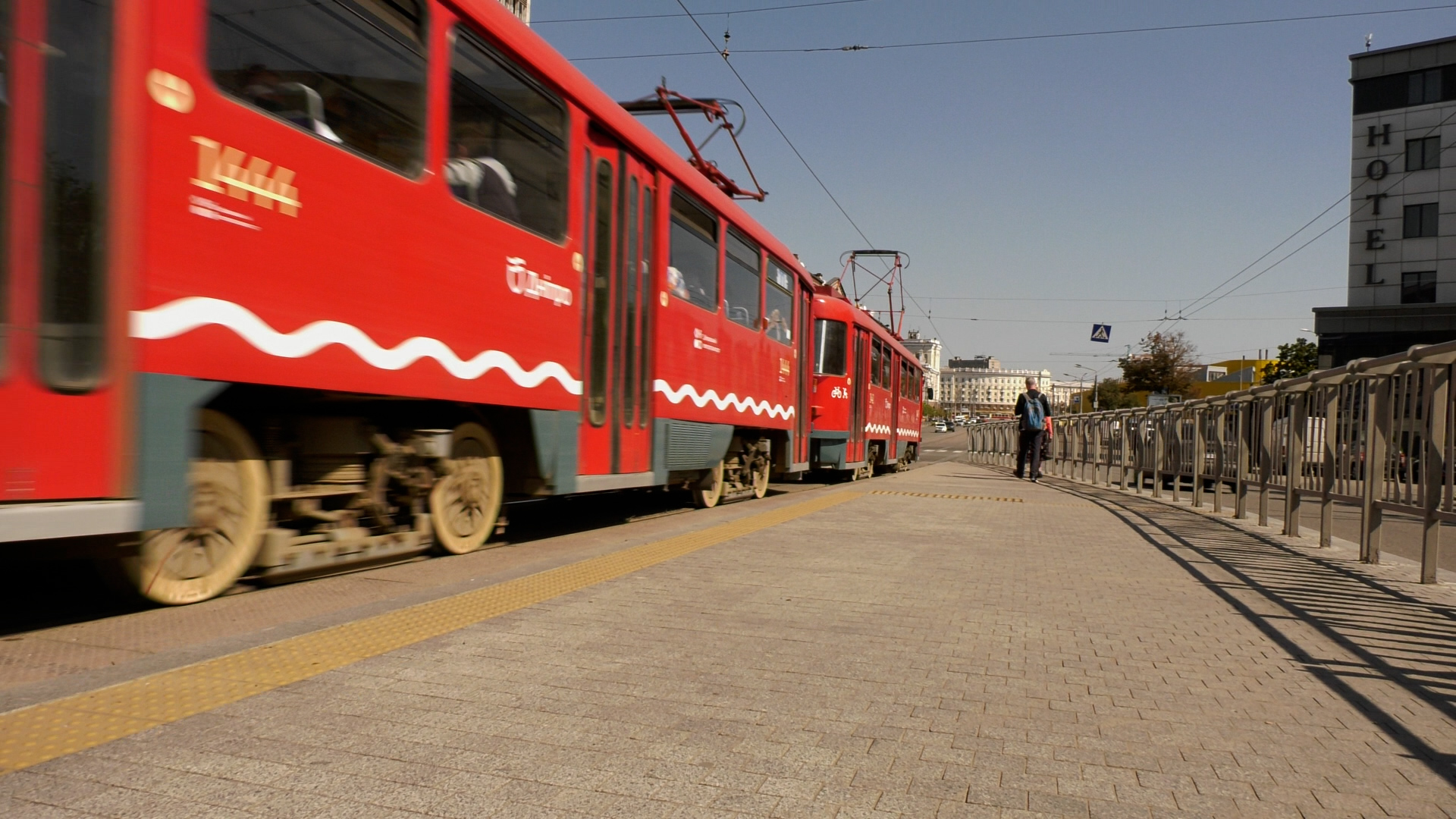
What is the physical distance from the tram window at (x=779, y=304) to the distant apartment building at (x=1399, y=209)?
37.0 meters

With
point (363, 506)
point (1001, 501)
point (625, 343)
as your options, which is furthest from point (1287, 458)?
point (363, 506)

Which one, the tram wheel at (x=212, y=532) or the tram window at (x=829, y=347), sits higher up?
the tram window at (x=829, y=347)

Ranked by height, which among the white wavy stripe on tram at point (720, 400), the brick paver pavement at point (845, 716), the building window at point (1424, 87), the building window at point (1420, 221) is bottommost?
the brick paver pavement at point (845, 716)

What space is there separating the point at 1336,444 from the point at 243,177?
24.0 ft

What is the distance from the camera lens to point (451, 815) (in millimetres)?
2420

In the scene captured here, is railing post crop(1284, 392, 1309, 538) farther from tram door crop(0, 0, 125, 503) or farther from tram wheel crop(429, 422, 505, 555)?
tram door crop(0, 0, 125, 503)

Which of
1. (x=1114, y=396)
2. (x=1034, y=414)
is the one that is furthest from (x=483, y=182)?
(x=1114, y=396)

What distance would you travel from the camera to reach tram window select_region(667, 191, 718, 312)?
9500 mm

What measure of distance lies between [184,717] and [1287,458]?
8464 millimetres

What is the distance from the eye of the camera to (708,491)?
11484 millimetres

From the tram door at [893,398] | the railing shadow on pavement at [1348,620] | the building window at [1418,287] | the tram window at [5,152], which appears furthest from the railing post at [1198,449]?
the building window at [1418,287]

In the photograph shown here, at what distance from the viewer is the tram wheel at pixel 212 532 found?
4.51 m

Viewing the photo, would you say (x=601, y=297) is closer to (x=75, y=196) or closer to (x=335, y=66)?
(x=335, y=66)

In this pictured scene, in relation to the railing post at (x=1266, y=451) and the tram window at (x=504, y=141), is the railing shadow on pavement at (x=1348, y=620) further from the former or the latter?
the tram window at (x=504, y=141)
